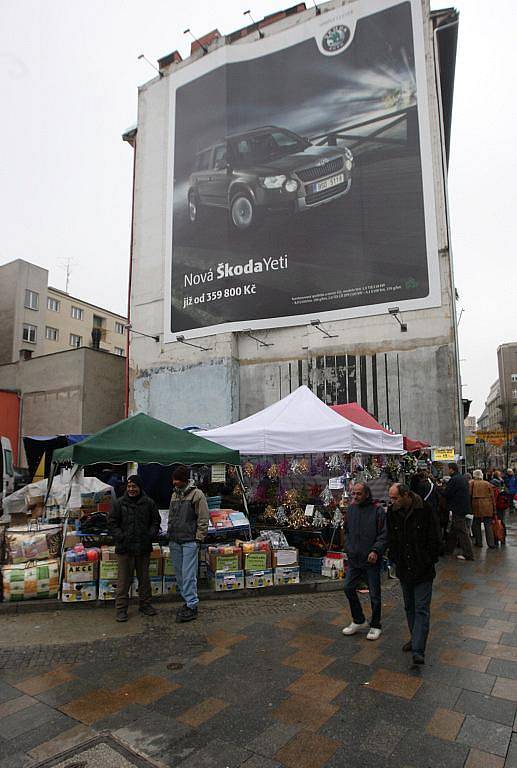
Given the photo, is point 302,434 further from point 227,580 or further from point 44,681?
point 44,681

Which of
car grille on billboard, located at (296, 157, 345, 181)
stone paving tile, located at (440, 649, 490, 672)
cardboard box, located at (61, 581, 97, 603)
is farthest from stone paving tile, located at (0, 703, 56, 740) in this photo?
car grille on billboard, located at (296, 157, 345, 181)

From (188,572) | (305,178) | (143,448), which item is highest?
(305,178)

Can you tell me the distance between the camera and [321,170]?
63.0 feet

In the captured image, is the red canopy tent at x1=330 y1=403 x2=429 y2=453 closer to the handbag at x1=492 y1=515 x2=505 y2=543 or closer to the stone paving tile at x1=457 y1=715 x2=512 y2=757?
the handbag at x1=492 y1=515 x2=505 y2=543

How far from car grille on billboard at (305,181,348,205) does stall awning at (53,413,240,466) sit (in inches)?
536

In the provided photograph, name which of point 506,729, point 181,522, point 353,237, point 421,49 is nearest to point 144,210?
point 353,237

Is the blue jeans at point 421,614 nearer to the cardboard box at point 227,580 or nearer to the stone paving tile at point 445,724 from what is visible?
the stone paving tile at point 445,724

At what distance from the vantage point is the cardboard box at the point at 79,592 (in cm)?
671

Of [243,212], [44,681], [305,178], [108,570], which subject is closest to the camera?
[44,681]

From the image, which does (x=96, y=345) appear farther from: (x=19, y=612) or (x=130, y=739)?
(x=130, y=739)

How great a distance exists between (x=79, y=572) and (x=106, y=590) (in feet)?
1.45

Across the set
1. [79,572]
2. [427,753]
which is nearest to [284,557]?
[79,572]

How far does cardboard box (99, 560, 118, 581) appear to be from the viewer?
6.86 meters

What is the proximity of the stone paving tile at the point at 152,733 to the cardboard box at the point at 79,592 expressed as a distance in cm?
331
